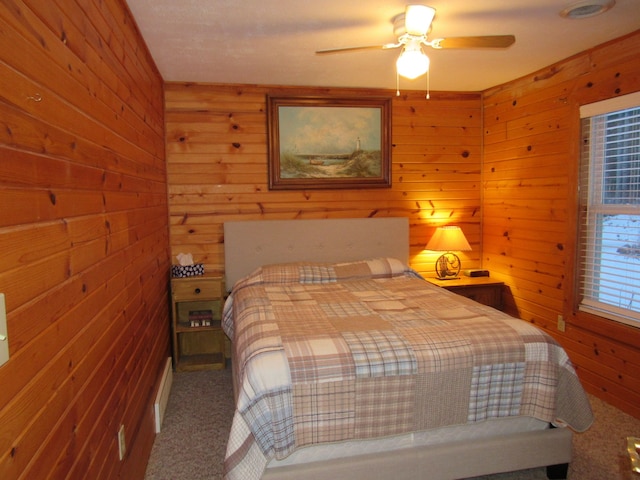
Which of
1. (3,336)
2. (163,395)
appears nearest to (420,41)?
(3,336)

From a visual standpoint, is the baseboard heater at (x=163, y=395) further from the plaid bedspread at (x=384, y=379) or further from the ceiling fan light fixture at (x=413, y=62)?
the ceiling fan light fixture at (x=413, y=62)

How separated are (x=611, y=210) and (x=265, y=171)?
8.79 feet

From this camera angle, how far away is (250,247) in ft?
13.0

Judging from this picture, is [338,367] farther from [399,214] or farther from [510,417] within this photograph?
[399,214]

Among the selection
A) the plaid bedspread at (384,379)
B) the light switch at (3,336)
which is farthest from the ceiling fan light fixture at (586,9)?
the light switch at (3,336)

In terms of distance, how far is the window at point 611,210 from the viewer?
2.80 meters

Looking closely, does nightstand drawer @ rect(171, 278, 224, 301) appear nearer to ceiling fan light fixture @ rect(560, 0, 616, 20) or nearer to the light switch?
the light switch

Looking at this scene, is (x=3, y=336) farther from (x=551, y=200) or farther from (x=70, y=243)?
(x=551, y=200)

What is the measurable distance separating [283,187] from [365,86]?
1179 mm

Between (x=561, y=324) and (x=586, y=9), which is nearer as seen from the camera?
(x=586, y=9)

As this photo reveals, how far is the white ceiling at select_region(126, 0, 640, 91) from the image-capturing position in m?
2.38

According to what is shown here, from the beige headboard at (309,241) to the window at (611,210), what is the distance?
60.6 inches

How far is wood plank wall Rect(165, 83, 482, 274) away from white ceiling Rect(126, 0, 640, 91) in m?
0.26

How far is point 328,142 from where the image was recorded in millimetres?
4105
